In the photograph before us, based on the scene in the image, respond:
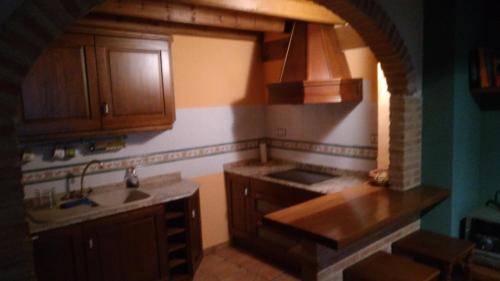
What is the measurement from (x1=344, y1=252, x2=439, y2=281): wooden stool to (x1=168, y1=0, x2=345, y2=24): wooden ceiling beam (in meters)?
1.72

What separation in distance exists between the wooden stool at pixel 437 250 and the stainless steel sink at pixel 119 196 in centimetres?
195

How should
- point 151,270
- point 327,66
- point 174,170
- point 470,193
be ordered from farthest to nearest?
point 174,170
point 327,66
point 151,270
point 470,193

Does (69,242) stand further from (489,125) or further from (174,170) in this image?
(489,125)

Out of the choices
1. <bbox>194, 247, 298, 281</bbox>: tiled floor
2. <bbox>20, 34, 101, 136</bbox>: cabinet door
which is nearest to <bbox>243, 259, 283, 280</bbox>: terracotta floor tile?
<bbox>194, 247, 298, 281</bbox>: tiled floor

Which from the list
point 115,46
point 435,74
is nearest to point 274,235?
point 435,74

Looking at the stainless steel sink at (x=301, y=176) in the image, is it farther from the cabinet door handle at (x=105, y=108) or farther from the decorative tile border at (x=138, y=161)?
the cabinet door handle at (x=105, y=108)

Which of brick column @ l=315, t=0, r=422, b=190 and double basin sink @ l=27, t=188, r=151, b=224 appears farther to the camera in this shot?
double basin sink @ l=27, t=188, r=151, b=224

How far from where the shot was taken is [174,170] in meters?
3.35

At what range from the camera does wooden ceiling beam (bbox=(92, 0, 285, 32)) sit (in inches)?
97.0

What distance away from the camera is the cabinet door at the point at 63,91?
2.33 metres

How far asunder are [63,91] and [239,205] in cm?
197

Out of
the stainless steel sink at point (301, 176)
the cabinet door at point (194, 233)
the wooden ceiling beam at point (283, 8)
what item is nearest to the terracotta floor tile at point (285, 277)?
the cabinet door at point (194, 233)

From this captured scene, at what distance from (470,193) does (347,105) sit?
1192mm

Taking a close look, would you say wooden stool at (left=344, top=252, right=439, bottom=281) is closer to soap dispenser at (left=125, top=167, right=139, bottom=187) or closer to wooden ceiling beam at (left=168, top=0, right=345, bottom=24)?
wooden ceiling beam at (left=168, top=0, right=345, bottom=24)
